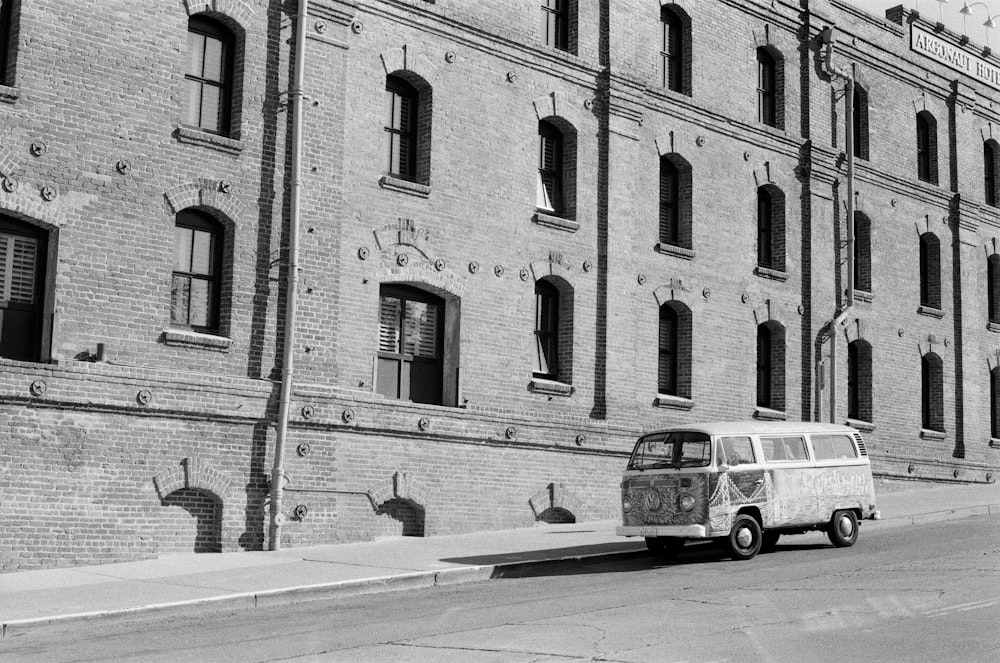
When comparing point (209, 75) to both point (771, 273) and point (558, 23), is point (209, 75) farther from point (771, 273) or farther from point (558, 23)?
point (771, 273)

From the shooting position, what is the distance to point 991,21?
34.2 metres

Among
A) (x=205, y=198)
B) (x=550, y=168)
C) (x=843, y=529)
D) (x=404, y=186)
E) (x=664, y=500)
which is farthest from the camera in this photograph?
(x=550, y=168)

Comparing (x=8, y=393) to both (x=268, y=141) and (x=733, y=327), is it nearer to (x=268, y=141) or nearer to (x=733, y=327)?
(x=268, y=141)

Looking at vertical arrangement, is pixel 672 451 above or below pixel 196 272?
below

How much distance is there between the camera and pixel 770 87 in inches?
1161

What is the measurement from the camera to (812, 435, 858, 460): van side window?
62.3ft

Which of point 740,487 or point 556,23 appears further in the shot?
point 556,23

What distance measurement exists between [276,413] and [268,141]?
4.44m

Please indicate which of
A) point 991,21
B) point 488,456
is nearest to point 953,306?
point 991,21

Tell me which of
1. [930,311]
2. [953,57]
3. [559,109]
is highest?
[953,57]

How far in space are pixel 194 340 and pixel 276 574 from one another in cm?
456

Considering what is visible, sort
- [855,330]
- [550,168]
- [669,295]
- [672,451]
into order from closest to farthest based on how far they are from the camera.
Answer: [672,451]
[550,168]
[669,295]
[855,330]

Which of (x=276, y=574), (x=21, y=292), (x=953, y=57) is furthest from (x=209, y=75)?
(x=953, y=57)

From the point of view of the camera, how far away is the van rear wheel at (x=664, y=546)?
60.6 ft
